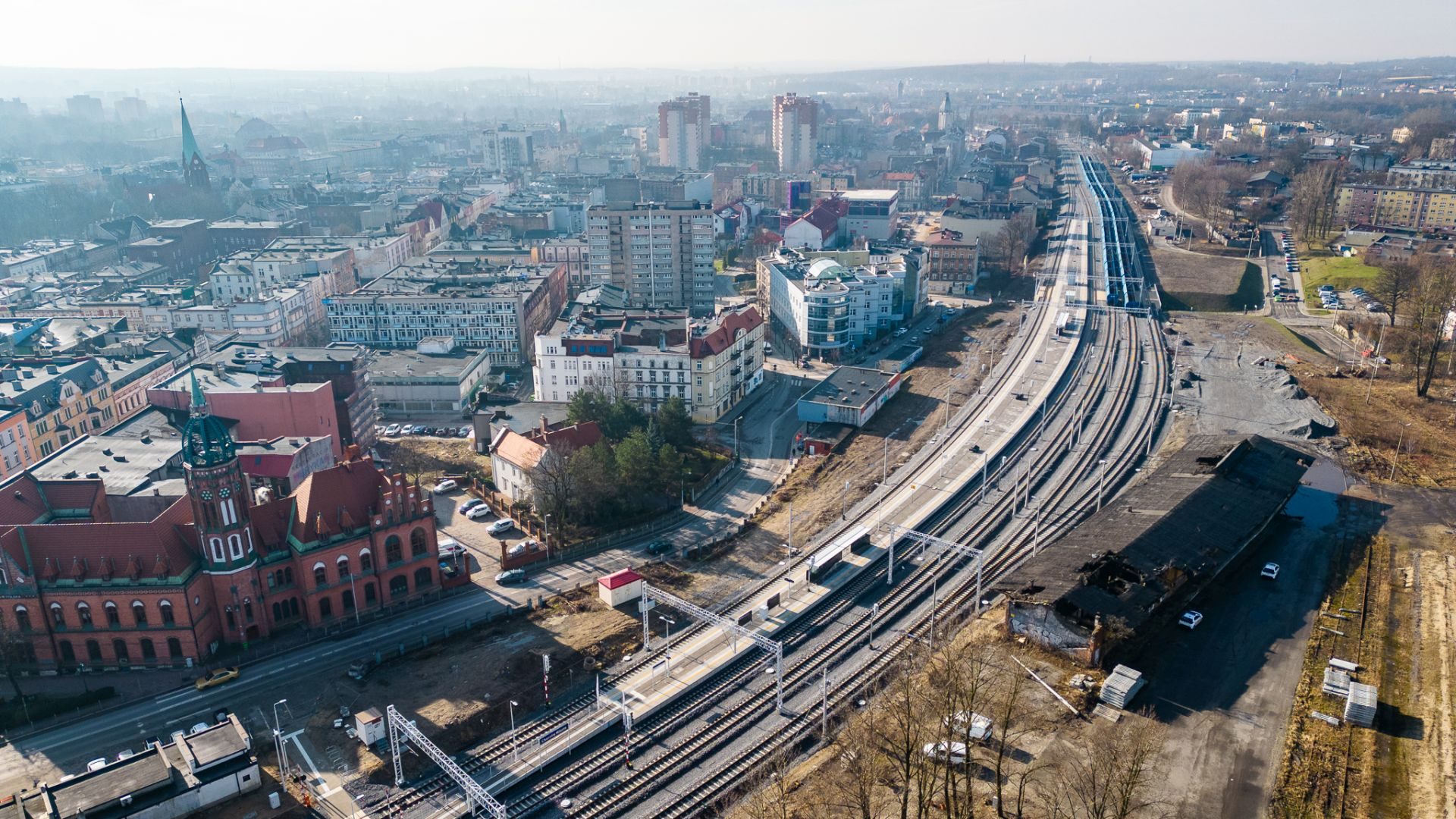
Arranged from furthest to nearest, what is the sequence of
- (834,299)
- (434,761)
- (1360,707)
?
(834,299) → (1360,707) → (434,761)

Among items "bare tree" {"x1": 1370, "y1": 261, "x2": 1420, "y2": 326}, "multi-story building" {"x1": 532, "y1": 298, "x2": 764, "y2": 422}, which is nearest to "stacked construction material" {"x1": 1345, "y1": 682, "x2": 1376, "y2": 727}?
"multi-story building" {"x1": 532, "y1": 298, "x2": 764, "y2": 422}

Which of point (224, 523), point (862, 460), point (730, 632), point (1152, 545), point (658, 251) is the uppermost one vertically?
point (658, 251)

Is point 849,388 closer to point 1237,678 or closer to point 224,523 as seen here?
point 1237,678

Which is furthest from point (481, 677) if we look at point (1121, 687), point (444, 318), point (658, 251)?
point (658, 251)

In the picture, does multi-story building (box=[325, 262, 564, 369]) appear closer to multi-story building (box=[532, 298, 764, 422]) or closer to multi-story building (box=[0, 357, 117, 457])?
multi-story building (box=[532, 298, 764, 422])

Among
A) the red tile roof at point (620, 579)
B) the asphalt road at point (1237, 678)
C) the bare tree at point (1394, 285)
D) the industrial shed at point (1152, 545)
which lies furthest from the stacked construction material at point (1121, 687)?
the bare tree at point (1394, 285)

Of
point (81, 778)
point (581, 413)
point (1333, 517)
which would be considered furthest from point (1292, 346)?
point (81, 778)

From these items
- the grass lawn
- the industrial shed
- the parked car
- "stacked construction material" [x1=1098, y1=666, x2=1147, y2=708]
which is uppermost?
the grass lawn
